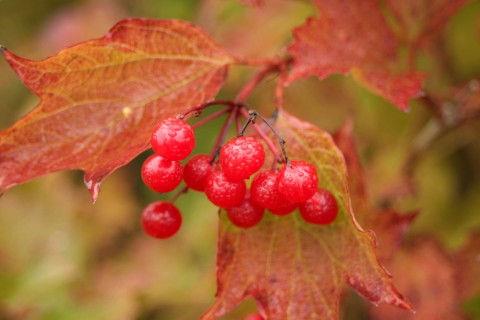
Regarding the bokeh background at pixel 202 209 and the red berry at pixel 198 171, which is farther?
the bokeh background at pixel 202 209

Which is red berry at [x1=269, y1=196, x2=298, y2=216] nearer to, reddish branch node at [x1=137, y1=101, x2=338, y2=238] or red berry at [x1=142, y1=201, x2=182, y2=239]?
reddish branch node at [x1=137, y1=101, x2=338, y2=238]

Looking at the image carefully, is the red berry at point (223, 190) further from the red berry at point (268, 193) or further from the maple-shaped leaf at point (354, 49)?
the maple-shaped leaf at point (354, 49)

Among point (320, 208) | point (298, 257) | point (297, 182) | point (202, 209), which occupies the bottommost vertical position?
point (202, 209)

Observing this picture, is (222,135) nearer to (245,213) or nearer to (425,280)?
(245,213)

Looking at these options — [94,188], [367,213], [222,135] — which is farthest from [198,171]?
[367,213]

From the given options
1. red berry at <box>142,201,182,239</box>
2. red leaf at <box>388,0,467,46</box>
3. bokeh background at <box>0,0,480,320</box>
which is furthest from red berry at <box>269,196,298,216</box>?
bokeh background at <box>0,0,480,320</box>

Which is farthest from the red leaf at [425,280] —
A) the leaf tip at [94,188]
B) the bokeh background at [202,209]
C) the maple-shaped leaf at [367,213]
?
the leaf tip at [94,188]

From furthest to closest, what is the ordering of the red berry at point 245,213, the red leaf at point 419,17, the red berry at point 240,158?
the red leaf at point 419,17 < the red berry at point 245,213 < the red berry at point 240,158
